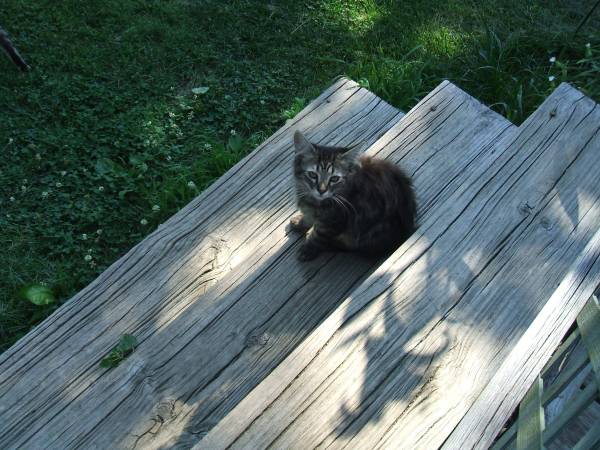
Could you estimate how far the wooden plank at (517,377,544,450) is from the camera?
58.6 inches

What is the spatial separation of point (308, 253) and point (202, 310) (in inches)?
25.4

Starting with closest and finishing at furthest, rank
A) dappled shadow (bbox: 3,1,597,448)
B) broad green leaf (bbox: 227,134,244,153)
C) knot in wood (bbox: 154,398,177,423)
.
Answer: dappled shadow (bbox: 3,1,597,448), knot in wood (bbox: 154,398,177,423), broad green leaf (bbox: 227,134,244,153)

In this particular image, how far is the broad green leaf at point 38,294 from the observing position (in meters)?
3.90

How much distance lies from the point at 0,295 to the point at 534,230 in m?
3.60

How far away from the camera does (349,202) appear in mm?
3283

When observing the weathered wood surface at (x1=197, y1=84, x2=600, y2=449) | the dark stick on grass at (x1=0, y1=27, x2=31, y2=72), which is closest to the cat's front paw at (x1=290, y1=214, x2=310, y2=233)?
the weathered wood surface at (x1=197, y1=84, x2=600, y2=449)

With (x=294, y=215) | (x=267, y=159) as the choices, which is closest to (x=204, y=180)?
(x=267, y=159)

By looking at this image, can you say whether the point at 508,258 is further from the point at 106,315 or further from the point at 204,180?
the point at 204,180

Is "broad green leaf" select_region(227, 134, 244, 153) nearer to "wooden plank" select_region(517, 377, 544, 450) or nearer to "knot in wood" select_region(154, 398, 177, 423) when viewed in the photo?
"knot in wood" select_region(154, 398, 177, 423)

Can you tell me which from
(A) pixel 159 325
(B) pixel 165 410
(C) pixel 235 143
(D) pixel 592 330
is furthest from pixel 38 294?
(D) pixel 592 330

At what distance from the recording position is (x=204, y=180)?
15.1 feet

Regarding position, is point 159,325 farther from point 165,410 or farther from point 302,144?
point 302,144

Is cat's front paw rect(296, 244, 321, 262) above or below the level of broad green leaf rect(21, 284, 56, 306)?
above

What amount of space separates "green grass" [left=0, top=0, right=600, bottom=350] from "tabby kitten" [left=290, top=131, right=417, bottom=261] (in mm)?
1481
